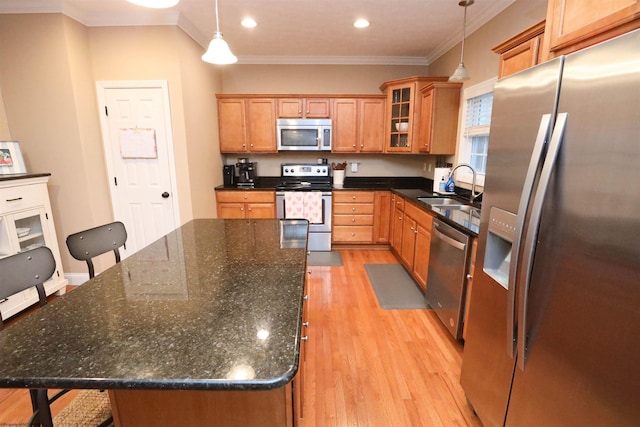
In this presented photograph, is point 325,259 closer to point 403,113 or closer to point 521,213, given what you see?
point 403,113

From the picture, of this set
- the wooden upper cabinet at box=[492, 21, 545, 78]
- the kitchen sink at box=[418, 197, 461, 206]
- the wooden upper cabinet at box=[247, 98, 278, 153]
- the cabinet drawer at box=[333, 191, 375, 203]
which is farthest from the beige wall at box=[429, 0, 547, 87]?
the wooden upper cabinet at box=[247, 98, 278, 153]

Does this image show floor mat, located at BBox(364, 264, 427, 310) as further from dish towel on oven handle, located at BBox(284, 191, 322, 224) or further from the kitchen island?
the kitchen island

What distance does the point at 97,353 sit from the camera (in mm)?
768

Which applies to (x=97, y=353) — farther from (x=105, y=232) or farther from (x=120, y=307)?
(x=105, y=232)

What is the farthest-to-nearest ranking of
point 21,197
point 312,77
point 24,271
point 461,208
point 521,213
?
point 312,77 < point 461,208 < point 21,197 < point 24,271 < point 521,213

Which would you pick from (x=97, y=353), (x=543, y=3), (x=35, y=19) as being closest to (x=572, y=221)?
(x=97, y=353)

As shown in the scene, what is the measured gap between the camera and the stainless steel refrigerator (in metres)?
0.78

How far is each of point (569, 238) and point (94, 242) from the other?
2143 millimetres

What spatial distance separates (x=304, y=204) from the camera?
13.0 feet

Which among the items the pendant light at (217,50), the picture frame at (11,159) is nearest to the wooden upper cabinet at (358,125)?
the pendant light at (217,50)

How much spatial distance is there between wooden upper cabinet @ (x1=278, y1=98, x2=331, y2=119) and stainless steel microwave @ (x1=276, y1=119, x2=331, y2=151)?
0.26ft

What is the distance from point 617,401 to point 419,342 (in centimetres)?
148

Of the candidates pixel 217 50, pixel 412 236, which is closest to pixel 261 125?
pixel 217 50

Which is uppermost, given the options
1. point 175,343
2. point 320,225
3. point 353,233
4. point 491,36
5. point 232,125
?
point 491,36
